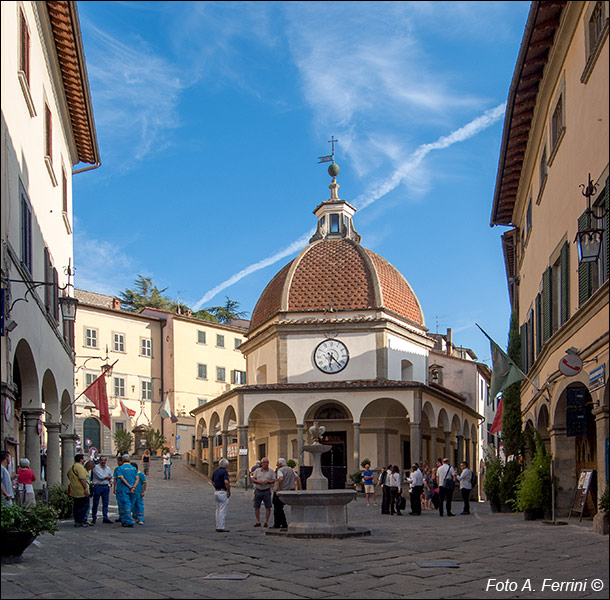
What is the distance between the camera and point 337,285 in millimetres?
40781

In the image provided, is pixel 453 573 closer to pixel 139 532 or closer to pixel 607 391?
pixel 607 391

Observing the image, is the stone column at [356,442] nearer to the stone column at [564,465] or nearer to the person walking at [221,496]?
the stone column at [564,465]

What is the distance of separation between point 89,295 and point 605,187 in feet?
171

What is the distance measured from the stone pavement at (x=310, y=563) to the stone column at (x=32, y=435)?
1.50 metres

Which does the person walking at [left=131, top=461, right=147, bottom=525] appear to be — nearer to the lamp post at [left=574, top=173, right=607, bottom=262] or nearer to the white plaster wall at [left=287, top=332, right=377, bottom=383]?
the lamp post at [left=574, top=173, right=607, bottom=262]

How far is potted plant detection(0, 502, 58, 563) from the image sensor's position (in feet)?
35.3

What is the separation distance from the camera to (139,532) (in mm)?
16812

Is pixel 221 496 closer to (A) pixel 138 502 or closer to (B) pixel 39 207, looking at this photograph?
(A) pixel 138 502

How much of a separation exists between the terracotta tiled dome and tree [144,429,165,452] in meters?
10.1

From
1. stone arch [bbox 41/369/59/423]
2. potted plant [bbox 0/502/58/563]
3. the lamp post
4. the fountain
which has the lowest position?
the fountain

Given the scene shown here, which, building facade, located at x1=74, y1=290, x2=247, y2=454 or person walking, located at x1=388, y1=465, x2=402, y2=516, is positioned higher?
building facade, located at x1=74, y1=290, x2=247, y2=454

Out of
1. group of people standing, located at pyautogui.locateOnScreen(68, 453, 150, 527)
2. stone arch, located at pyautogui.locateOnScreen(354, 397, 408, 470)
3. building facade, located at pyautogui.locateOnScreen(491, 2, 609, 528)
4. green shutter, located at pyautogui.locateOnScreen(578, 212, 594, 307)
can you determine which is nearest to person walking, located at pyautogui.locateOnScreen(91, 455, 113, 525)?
group of people standing, located at pyautogui.locateOnScreen(68, 453, 150, 527)

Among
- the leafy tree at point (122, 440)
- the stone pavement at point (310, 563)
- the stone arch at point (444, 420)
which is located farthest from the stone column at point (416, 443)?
the leafy tree at point (122, 440)

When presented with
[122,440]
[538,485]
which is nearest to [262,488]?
[538,485]
